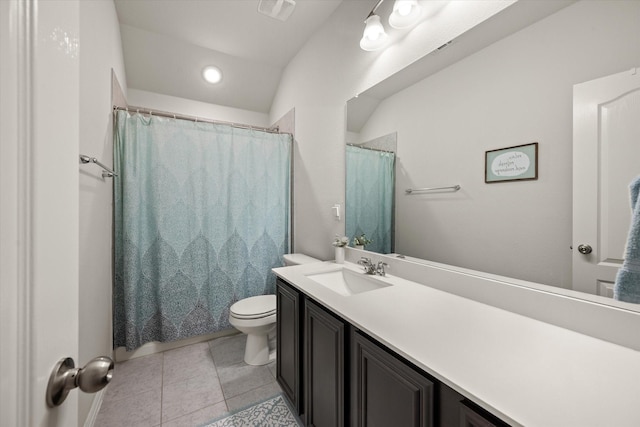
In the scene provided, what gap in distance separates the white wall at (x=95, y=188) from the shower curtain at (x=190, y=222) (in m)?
0.13

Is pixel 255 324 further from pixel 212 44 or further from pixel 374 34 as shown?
pixel 212 44

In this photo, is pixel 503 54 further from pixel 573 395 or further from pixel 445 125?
pixel 573 395

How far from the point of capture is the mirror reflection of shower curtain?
161 cm

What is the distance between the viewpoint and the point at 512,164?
1010 mm

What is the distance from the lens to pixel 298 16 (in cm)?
216

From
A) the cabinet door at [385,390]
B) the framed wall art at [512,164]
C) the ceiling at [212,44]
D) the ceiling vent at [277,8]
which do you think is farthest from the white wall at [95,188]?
Answer: the framed wall art at [512,164]

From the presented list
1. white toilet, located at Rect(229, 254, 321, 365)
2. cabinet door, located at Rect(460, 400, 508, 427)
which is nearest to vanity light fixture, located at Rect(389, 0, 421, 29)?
cabinet door, located at Rect(460, 400, 508, 427)

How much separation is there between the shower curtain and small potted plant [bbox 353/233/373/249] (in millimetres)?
982

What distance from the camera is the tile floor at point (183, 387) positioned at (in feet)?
4.88

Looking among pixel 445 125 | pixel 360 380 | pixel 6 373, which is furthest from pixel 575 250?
pixel 6 373

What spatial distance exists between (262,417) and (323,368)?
0.68 m

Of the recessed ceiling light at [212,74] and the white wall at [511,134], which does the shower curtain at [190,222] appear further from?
the white wall at [511,134]

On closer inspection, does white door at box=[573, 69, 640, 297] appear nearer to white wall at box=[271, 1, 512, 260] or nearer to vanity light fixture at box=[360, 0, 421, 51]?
white wall at box=[271, 1, 512, 260]

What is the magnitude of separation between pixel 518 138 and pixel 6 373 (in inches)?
55.9
